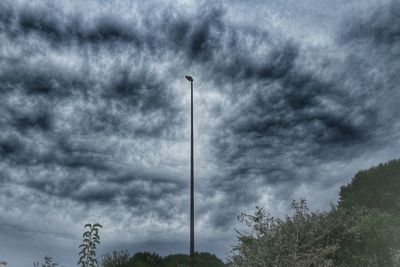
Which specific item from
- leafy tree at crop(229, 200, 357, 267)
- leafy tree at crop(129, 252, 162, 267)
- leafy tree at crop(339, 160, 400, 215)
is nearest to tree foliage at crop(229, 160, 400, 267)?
leafy tree at crop(229, 200, 357, 267)

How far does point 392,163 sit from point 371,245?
28939mm

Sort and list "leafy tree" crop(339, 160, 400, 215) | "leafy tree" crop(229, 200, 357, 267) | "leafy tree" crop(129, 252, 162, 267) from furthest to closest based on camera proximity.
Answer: "leafy tree" crop(339, 160, 400, 215) → "leafy tree" crop(129, 252, 162, 267) → "leafy tree" crop(229, 200, 357, 267)

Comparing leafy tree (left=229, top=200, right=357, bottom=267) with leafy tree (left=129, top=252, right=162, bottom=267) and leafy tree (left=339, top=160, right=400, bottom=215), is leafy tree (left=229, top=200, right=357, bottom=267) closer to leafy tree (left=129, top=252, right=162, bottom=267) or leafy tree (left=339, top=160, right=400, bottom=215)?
leafy tree (left=129, top=252, right=162, bottom=267)

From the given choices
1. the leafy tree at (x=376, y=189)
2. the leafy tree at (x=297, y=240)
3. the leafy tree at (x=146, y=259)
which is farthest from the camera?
the leafy tree at (x=376, y=189)

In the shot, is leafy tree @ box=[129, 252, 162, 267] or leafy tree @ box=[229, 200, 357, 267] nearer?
leafy tree @ box=[229, 200, 357, 267]

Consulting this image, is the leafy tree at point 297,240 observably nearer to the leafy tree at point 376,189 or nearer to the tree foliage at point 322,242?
the tree foliage at point 322,242

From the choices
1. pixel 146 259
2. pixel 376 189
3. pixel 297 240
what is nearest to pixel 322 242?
pixel 297 240

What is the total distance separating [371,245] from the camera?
16.2m

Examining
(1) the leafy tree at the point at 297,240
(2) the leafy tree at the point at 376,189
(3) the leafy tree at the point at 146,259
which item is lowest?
(1) the leafy tree at the point at 297,240

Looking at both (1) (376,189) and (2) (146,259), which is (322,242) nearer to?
(2) (146,259)

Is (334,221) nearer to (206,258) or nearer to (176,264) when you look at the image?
(176,264)

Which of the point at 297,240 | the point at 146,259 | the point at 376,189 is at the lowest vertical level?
the point at 297,240

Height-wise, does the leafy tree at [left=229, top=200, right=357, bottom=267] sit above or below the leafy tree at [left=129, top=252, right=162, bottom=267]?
below

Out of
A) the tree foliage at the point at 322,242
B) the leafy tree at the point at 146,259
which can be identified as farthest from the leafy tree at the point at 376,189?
the tree foliage at the point at 322,242
